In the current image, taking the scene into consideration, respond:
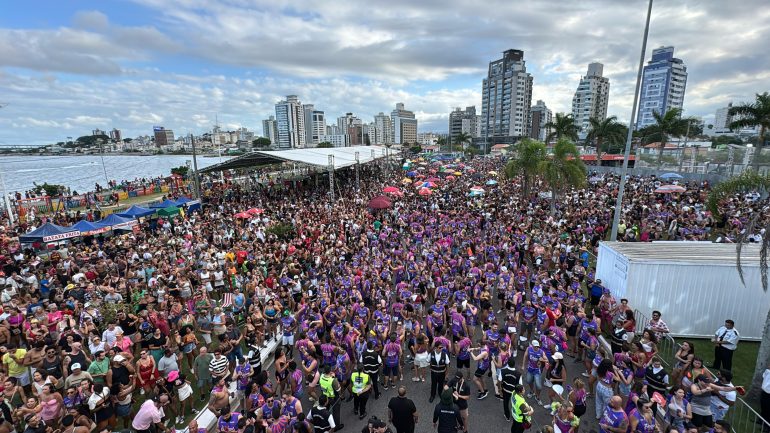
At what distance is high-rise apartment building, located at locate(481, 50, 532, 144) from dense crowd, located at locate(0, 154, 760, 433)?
4482 inches

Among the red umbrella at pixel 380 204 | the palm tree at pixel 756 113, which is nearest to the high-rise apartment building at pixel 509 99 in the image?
the palm tree at pixel 756 113

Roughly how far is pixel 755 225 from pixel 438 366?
8.94 metres

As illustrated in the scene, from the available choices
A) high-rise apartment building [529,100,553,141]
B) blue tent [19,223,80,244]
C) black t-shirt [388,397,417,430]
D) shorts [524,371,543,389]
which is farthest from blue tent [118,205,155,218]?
high-rise apartment building [529,100,553,141]

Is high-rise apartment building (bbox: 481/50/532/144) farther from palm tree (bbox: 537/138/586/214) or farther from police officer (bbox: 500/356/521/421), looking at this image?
police officer (bbox: 500/356/521/421)

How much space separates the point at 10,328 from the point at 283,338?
21.4ft

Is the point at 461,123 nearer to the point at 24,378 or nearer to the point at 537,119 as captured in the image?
the point at 537,119

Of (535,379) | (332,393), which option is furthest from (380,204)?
(332,393)

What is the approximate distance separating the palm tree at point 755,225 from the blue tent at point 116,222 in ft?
72.9

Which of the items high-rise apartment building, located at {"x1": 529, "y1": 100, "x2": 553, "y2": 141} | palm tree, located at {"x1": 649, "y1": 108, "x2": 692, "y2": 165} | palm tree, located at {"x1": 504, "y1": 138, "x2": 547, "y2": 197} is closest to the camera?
palm tree, located at {"x1": 504, "y1": 138, "x2": 547, "y2": 197}

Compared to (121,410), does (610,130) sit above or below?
above

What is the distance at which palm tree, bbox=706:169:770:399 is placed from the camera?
716 cm

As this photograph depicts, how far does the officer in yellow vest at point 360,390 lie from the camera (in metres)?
6.83

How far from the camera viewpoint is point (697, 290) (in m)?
9.44

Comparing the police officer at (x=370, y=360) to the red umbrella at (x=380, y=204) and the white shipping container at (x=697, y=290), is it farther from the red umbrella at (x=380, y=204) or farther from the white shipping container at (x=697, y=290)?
the red umbrella at (x=380, y=204)
